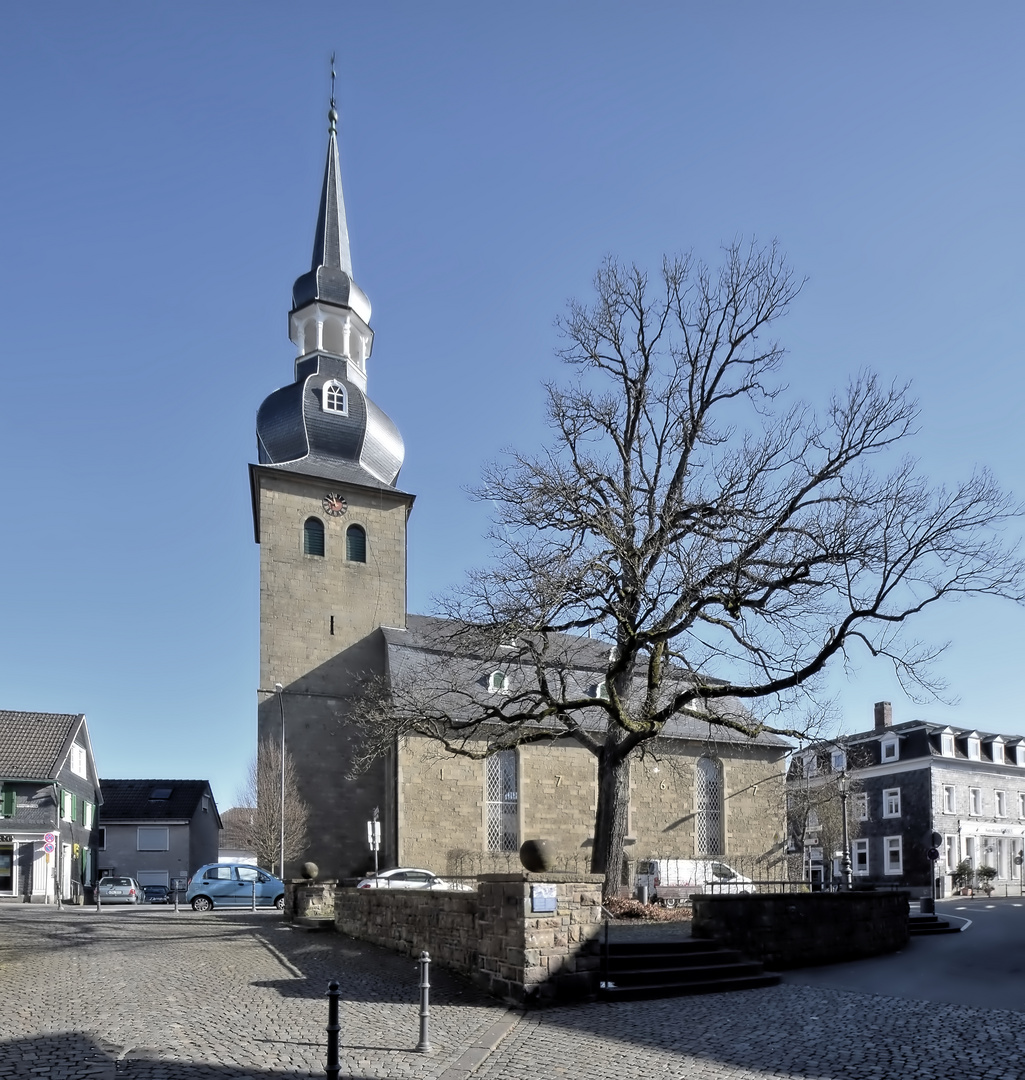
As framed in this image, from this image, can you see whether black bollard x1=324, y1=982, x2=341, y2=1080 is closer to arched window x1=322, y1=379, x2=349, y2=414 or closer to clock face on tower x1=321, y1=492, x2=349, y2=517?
clock face on tower x1=321, y1=492, x2=349, y2=517

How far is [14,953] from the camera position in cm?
1552

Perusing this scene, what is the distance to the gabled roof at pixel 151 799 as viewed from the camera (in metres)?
50.4

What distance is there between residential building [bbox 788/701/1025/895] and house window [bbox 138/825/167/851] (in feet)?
101

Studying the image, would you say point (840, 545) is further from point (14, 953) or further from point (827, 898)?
point (14, 953)

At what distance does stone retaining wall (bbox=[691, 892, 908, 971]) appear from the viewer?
14.4 metres

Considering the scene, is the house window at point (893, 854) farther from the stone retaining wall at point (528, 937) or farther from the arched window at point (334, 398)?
the stone retaining wall at point (528, 937)

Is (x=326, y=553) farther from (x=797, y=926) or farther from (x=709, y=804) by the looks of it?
(x=797, y=926)

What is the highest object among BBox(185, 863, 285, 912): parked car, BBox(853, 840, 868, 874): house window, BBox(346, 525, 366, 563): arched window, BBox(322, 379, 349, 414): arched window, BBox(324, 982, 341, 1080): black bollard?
BBox(322, 379, 349, 414): arched window

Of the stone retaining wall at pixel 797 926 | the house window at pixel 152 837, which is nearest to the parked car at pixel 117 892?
the house window at pixel 152 837

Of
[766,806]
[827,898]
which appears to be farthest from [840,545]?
[766,806]

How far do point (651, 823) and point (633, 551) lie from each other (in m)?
26.0

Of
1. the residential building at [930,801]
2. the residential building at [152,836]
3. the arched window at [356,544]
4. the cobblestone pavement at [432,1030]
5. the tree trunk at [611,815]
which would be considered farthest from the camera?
the residential building at [930,801]

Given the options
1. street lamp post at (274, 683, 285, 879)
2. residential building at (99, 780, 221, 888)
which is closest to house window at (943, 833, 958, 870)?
street lamp post at (274, 683, 285, 879)

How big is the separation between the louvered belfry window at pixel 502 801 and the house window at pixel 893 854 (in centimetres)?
2379
